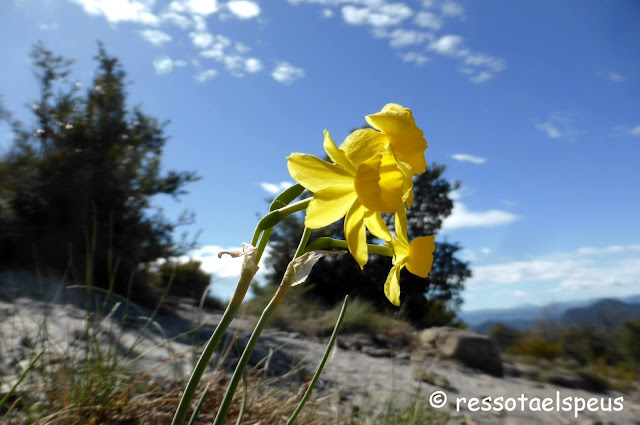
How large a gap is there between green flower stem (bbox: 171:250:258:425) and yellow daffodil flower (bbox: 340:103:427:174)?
9.2 inches

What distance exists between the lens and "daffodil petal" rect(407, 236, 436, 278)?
0.74 m

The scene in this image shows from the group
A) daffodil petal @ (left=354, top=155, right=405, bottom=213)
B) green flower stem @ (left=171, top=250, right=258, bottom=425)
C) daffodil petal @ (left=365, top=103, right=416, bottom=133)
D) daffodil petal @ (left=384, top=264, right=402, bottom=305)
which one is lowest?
green flower stem @ (left=171, top=250, right=258, bottom=425)

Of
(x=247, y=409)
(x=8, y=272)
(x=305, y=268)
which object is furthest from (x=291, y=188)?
(x=8, y=272)

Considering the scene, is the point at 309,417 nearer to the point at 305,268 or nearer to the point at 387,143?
the point at 305,268

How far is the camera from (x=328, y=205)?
0.69 m

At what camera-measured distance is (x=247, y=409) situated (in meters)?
1.70

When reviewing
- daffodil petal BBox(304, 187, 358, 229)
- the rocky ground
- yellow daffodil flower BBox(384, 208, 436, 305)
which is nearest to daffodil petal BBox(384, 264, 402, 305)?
yellow daffodil flower BBox(384, 208, 436, 305)

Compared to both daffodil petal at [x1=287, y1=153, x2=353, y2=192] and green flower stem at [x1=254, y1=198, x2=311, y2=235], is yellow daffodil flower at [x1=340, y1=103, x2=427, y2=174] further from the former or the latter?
green flower stem at [x1=254, y1=198, x2=311, y2=235]

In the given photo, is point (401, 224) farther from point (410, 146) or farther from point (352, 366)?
point (352, 366)

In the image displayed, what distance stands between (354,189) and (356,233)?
0.22ft

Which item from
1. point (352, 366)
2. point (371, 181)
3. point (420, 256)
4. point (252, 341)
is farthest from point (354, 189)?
point (352, 366)

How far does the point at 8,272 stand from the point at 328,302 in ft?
20.7

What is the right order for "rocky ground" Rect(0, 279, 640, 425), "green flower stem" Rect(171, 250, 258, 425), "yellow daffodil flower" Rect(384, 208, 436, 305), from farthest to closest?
"rocky ground" Rect(0, 279, 640, 425) → "yellow daffodil flower" Rect(384, 208, 436, 305) → "green flower stem" Rect(171, 250, 258, 425)

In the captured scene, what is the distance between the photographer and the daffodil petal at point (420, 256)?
740 mm
